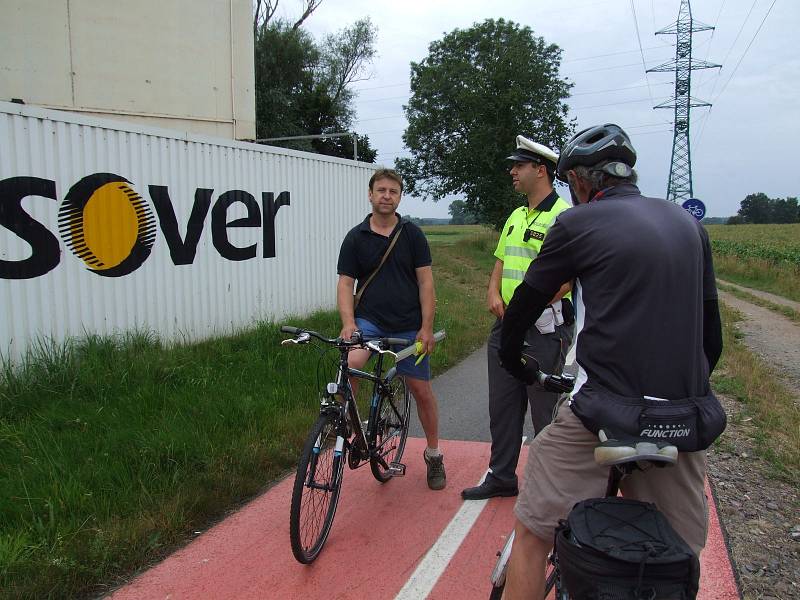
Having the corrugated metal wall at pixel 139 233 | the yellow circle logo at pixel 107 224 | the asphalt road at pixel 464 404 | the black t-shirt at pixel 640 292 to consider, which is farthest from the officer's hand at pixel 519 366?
the yellow circle logo at pixel 107 224

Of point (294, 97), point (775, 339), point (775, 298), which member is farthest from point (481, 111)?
point (775, 339)

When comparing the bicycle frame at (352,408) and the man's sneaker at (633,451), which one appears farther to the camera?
the bicycle frame at (352,408)

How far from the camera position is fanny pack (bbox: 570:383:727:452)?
5.83 feet

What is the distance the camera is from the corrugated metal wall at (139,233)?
5.84 m

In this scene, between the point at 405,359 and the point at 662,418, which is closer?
the point at 662,418

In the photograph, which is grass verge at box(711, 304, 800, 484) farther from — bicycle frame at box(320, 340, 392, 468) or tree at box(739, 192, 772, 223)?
tree at box(739, 192, 772, 223)

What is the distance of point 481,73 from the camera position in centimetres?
3631

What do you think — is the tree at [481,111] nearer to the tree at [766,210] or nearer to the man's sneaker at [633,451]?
the man's sneaker at [633,451]

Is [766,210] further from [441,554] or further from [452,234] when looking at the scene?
[441,554]

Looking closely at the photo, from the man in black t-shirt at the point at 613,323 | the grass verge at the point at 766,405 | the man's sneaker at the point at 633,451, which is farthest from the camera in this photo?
the grass verge at the point at 766,405

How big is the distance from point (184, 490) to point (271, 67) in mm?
31764

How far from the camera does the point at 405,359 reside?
415cm

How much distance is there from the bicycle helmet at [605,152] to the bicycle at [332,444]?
1.75 m

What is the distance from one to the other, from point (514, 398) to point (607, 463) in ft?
6.99
